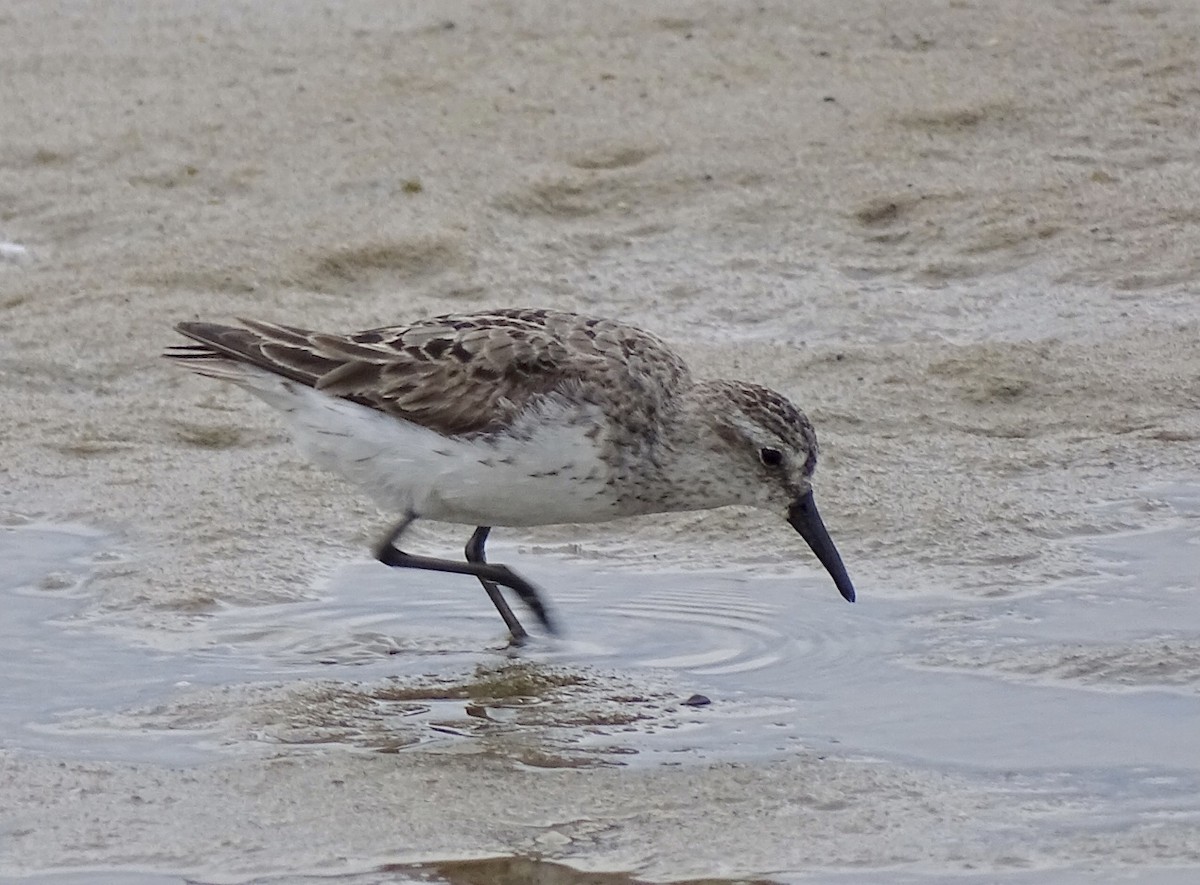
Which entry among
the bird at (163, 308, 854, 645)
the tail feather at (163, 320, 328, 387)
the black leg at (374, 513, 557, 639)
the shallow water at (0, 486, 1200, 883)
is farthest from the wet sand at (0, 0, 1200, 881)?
the tail feather at (163, 320, 328, 387)

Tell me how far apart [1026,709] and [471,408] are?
1991 mm

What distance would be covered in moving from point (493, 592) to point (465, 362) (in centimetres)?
78

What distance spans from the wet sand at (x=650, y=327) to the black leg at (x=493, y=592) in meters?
0.11

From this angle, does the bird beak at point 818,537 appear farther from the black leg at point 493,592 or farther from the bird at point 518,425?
the black leg at point 493,592

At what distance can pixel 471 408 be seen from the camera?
21.3 feet

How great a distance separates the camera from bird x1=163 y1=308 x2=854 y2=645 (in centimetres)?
640

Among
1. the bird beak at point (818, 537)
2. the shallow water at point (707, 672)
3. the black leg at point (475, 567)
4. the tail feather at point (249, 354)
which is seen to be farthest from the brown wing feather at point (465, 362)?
the shallow water at point (707, 672)

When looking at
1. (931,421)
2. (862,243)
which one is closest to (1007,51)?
(862,243)

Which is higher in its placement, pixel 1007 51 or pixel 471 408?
pixel 1007 51

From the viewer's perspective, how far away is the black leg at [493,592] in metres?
6.54

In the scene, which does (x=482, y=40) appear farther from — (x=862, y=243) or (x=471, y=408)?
(x=471, y=408)

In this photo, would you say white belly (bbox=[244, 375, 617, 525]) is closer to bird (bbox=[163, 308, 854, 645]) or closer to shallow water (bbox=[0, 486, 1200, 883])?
bird (bbox=[163, 308, 854, 645])

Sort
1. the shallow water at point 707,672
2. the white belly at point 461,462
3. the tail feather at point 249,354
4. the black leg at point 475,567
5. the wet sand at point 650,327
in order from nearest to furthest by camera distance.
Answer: the wet sand at point 650,327, the shallow water at point 707,672, the white belly at point 461,462, the black leg at point 475,567, the tail feather at point 249,354

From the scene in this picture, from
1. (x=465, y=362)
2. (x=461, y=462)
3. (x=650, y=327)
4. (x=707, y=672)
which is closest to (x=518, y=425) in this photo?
(x=461, y=462)
